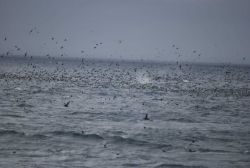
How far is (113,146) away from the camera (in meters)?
27.6

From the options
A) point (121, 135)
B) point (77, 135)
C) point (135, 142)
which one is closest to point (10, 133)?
point (77, 135)

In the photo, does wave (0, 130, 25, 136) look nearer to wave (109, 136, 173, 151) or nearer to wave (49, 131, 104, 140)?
wave (49, 131, 104, 140)

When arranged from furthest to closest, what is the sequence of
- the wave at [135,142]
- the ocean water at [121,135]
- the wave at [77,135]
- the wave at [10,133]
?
1. the wave at [77,135]
2. the wave at [10,133]
3. the wave at [135,142]
4. the ocean water at [121,135]

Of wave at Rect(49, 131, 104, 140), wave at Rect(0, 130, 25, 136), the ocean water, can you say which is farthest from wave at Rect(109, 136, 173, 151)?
wave at Rect(0, 130, 25, 136)

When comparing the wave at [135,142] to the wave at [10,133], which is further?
the wave at [10,133]

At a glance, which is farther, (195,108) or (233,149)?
(195,108)

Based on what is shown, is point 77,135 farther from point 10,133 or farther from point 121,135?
point 10,133

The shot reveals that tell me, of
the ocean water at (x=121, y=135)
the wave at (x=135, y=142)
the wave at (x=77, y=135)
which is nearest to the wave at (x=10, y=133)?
the ocean water at (x=121, y=135)

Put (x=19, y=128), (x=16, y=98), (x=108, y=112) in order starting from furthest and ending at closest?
(x=16, y=98), (x=108, y=112), (x=19, y=128)

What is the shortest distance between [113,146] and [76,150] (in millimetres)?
2834

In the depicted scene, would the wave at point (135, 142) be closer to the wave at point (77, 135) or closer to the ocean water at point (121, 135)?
the ocean water at point (121, 135)

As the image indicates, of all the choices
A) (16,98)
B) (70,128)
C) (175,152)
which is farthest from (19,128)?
(16,98)

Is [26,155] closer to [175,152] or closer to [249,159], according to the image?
[175,152]

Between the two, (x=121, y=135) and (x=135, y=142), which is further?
(x=121, y=135)
